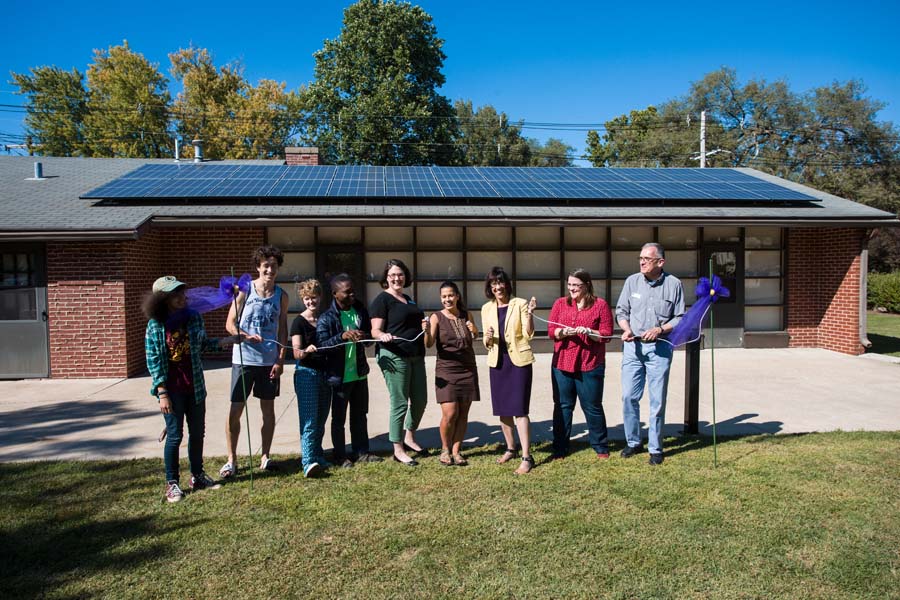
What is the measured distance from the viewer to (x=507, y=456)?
203 inches

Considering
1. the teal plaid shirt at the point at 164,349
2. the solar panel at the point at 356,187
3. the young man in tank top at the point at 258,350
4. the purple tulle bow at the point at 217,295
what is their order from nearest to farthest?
the teal plaid shirt at the point at 164,349 → the purple tulle bow at the point at 217,295 → the young man in tank top at the point at 258,350 → the solar panel at the point at 356,187

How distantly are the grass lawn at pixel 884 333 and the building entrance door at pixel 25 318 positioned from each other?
14.3m

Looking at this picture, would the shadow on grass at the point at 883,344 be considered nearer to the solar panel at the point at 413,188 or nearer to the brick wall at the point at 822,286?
the brick wall at the point at 822,286

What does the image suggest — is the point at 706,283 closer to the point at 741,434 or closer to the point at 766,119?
the point at 741,434

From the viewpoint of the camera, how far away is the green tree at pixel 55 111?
34.3 metres

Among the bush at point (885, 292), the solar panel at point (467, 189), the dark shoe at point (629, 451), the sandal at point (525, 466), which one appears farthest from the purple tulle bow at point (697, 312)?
the bush at point (885, 292)

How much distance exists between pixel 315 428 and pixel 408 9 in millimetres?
30777

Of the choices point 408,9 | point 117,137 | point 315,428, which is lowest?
point 315,428

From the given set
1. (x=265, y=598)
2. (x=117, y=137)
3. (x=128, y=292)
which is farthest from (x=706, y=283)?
(x=117, y=137)

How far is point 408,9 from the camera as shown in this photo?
31172 millimetres

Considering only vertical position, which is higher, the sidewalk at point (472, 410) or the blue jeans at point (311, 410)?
the blue jeans at point (311, 410)

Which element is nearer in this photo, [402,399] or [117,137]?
[402,399]

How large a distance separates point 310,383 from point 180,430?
100 cm

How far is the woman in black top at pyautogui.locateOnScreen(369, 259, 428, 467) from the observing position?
5051mm
